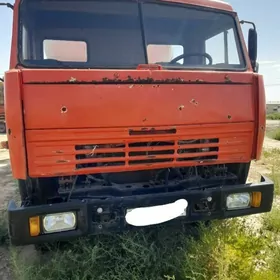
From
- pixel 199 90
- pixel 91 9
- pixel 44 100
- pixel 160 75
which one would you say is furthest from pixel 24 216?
pixel 91 9

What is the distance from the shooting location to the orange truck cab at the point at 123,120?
2.11 metres

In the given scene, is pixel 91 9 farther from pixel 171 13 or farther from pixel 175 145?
pixel 175 145

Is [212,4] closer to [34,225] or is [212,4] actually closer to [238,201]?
[238,201]

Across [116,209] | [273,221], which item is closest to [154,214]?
[116,209]

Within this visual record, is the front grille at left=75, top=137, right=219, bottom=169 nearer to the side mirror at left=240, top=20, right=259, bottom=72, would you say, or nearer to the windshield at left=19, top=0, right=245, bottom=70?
the windshield at left=19, top=0, right=245, bottom=70

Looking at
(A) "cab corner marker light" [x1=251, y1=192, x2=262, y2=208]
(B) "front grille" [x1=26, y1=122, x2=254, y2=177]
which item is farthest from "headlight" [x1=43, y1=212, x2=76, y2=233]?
(A) "cab corner marker light" [x1=251, y1=192, x2=262, y2=208]

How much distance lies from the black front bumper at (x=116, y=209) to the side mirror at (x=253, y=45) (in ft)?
4.36

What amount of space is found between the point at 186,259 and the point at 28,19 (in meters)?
2.51

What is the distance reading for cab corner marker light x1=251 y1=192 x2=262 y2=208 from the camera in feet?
8.54

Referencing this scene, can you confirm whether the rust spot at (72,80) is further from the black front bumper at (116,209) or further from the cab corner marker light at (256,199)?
the cab corner marker light at (256,199)

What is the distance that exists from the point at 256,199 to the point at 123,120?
1.42 meters

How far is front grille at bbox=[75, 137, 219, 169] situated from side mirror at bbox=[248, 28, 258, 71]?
123 centimetres

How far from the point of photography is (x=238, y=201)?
8.47 feet

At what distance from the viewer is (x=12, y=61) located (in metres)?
2.43
